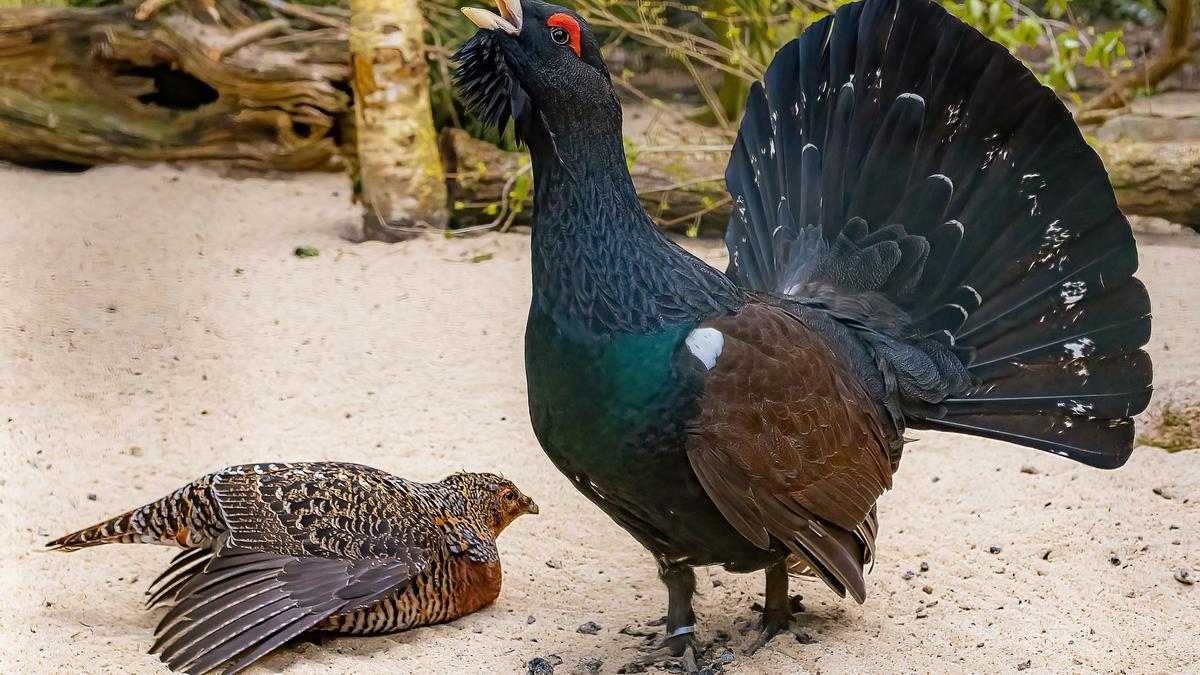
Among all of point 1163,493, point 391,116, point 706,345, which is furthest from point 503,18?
point 391,116

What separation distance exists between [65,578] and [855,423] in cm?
240

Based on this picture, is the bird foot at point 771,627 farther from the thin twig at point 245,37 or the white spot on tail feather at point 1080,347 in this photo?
the thin twig at point 245,37

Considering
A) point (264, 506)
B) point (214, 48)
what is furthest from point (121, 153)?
point (264, 506)

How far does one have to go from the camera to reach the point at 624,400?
265 centimetres

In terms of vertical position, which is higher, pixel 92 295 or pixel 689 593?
pixel 689 593

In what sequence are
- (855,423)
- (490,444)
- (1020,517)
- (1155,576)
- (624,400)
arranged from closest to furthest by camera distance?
(624,400), (855,423), (1155,576), (1020,517), (490,444)

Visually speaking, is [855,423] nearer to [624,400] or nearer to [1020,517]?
[624,400]

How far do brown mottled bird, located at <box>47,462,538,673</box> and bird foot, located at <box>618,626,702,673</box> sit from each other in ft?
1.76

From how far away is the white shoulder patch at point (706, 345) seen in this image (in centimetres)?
270

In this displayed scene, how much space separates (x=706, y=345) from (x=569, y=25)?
2.67ft

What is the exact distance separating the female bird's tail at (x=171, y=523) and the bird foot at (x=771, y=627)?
62.1 inches

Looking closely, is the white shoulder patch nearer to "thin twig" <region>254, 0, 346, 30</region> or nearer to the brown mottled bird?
the brown mottled bird

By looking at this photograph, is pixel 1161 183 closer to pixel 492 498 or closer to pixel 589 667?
pixel 492 498

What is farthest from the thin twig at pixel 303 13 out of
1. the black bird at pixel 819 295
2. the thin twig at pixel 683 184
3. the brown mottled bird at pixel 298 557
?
the brown mottled bird at pixel 298 557
